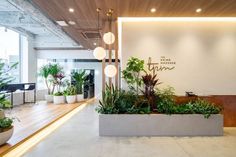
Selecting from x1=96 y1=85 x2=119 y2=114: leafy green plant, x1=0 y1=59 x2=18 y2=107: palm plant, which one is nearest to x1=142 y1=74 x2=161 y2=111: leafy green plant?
x1=96 y1=85 x2=119 y2=114: leafy green plant

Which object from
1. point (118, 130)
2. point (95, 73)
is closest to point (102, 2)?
point (118, 130)

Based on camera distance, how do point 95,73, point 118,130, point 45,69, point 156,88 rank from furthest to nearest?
point 95,73 → point 45,69 → point 156,88 → point 118,130

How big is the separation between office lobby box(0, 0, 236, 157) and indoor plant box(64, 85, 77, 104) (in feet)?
10.7

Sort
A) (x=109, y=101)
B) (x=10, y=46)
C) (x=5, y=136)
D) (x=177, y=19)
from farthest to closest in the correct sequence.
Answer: (x=10, y=46)
(x=177, y=19)
(x=109, y=101)
(x=5, y=136)

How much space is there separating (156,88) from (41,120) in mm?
3708

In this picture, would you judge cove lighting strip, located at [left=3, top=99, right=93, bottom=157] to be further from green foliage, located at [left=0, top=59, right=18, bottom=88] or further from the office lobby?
green foliage, located at [left=0, top=59, right=18, bottom=88]

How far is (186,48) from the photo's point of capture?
707 cm

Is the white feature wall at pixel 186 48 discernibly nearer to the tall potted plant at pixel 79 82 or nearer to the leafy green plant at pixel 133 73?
the leafy green plant at pixel 133 73

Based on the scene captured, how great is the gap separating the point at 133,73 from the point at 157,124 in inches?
64.6

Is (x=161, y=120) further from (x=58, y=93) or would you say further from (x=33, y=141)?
(x=58, y=93)

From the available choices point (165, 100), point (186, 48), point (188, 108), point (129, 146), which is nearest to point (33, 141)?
point (129, 146)

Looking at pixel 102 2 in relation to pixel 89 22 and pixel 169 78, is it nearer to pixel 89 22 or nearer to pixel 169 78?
pixel 89 22

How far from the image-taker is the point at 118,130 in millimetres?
5934

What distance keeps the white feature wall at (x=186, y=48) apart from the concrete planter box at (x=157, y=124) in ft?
4.29
